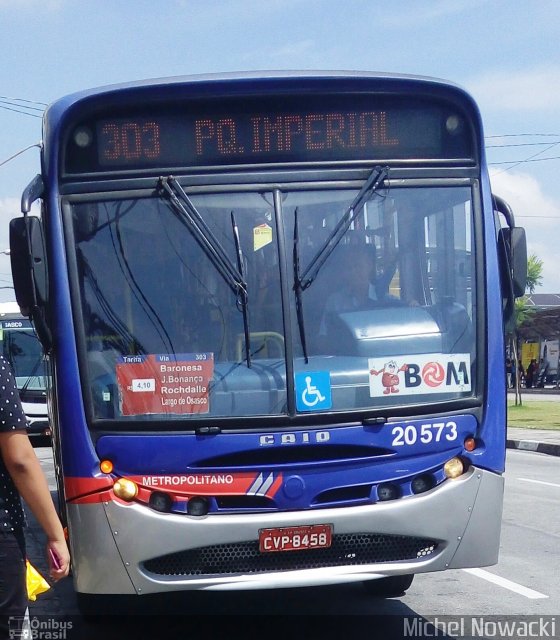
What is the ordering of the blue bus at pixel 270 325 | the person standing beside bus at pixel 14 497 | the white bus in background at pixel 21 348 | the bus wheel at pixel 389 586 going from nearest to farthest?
the person standing beside bus at pixel 14 497, the blue bus at pixel 270 325, the bus wheel at pixel 389 586, the white bus in background at pixel 21 348

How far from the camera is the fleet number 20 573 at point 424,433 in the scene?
566 cm

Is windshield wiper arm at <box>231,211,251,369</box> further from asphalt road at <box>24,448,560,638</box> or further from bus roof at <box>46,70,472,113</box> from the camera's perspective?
asphalt road at <box>24,448,560,638</box>

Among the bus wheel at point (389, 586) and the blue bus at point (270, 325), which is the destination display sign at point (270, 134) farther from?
the bus wheel at point (389, 586)

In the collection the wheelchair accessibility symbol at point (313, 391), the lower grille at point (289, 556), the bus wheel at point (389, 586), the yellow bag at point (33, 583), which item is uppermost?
the wheelchair accessibility symbol at point (313, 391)

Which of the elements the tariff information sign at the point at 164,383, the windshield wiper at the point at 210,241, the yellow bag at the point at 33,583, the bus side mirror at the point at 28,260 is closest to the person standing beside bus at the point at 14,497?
the yellow bag at the point at 33,583

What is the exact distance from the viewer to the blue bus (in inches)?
215

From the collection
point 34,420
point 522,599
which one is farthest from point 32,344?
point 522,599

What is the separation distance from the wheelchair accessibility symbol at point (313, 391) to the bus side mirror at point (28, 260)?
54.2 inches

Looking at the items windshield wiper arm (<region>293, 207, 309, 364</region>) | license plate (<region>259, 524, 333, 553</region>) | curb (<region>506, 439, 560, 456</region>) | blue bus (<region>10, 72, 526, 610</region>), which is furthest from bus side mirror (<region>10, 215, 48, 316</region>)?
curb (<region>506, 439, 560, 456</region>)

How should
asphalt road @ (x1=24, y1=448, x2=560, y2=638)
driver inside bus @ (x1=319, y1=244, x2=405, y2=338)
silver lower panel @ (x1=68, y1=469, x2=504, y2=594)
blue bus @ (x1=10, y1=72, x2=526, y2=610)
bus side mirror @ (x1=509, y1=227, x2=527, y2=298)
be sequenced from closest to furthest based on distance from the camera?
1. silver lower panel @ (x1=68, y1=469, x2=504, y2=594)
2. blue bus @ (x1=10, y1=72, x2=526, y2=610)
3. driver inside bus @ (x1=319, y1=244, x2=405, y2=338)
4. bus side mirror @ (x1=509, y1=227, x2=527, y2=298)
5. asphalt road @ (x1=24, y1=448, x2=560, y2=638)

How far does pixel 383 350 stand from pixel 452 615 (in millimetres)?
1775

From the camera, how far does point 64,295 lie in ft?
18.8

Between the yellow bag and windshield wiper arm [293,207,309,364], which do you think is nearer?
the yellow bag

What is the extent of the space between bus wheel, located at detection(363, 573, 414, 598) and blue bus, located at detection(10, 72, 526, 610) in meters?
1.34
